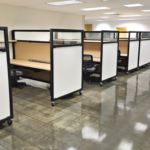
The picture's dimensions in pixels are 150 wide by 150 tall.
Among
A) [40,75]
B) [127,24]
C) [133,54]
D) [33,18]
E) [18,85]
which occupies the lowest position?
[18,85]

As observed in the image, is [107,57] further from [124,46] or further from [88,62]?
[124,46]

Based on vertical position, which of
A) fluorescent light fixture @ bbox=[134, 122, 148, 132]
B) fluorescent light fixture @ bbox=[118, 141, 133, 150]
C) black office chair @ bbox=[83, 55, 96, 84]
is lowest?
fluorescent light fixture @ bbox=[118, 141, 133, 150]

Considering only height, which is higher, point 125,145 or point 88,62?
point 88,62

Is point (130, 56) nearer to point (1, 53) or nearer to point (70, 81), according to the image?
point (70, 81)

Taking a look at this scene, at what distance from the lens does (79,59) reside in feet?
13.8

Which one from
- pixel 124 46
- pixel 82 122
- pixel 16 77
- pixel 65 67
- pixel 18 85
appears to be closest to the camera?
pixel 82 122

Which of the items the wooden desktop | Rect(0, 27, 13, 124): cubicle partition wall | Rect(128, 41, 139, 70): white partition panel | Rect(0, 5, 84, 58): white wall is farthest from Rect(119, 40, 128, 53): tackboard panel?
Rect(0, 27, 13, 124): cubicle partition wall

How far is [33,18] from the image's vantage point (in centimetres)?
732

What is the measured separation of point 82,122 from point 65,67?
123 centimetres

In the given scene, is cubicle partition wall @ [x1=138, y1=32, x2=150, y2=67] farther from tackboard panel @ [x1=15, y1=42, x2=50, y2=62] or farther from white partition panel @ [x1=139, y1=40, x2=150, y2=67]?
tackboard panel @ [x1=15, y1=42, x2=50, y2=62]

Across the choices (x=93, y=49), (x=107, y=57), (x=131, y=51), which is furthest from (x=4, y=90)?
(x=131, y=51)

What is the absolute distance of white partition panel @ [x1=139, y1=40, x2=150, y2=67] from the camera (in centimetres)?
739

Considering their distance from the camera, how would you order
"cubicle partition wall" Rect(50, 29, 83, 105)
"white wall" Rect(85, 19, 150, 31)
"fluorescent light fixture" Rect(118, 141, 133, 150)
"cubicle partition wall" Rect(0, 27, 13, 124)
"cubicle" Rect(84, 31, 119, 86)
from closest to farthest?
"fluorescent light fixture" Rect(118, 141, 133, 150) < "cubicle partition wall" Rect(0, 27, 13, 124) < "cubicle partition wall" Rect(50, 29, 83, 105) < "cubicle" Rect(84, 31, 119, 86) < "white wall" Rect(85, 19, 150, 31)

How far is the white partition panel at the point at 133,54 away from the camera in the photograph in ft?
21.7
